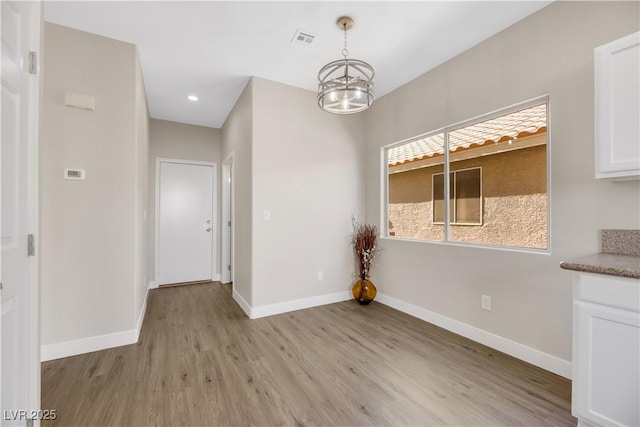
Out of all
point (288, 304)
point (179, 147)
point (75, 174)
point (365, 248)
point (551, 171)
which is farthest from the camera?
point (179, 147)

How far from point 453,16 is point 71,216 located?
3.57 m

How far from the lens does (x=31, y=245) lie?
123 cm

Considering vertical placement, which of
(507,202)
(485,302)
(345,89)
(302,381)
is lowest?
(302,381)

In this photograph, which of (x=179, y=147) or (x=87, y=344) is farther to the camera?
(x=179, y=147)

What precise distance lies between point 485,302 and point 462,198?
102 centimetres

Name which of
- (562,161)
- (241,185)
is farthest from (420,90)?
(241,185)

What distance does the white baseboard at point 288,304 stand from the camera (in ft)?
10.4

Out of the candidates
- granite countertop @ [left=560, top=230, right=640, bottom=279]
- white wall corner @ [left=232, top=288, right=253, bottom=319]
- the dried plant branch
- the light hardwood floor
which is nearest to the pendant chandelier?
granite countertop @ [left=560, top=230, right=640, bottom=279]

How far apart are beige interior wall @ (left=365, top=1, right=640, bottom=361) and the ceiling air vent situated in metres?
1.38

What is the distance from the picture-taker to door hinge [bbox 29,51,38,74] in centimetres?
124

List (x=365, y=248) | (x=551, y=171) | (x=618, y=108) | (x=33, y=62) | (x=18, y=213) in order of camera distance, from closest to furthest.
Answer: (x=18, y=213)
(x=33, y=62)
(x=618, y=108)
(x=551, y=171)
(x=365, y=248)

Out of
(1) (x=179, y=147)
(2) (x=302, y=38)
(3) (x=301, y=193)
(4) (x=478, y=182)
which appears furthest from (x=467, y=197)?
(1) (x=179, y=147)

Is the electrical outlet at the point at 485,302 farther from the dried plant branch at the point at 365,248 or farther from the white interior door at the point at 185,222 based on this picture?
the white interior door at the point at 185,222

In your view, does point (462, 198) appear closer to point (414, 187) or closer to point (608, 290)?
point (414, 187)
